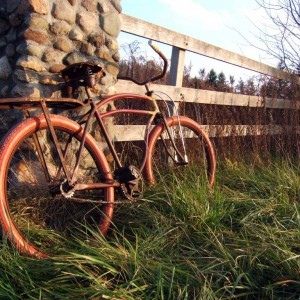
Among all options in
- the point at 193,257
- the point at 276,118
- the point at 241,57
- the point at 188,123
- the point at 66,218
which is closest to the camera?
the point at 193,257

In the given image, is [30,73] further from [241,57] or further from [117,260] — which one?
[241,57]

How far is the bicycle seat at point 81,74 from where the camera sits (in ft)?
9.39

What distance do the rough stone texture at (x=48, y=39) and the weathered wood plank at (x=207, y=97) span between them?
1.44 feet

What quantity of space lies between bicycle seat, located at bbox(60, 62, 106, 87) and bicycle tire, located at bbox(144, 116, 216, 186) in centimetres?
78

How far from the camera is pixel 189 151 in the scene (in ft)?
13.6

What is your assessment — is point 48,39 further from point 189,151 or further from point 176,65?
point 189,151

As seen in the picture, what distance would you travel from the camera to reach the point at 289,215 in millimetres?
2953

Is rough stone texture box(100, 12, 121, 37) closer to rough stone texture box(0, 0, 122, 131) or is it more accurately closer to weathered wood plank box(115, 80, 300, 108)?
rough stone texture box(0, 0, 122, 131)

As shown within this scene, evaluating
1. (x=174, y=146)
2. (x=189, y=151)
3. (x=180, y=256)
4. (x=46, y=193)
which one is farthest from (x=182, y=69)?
(x=180, y=256)

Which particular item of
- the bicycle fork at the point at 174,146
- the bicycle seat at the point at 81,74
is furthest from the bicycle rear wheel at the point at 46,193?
the bicycle fork at the point at 174,146

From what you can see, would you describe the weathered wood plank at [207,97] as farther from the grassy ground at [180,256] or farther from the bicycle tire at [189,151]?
the grassy ground at [180,256]

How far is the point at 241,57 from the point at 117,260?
3.71 meters

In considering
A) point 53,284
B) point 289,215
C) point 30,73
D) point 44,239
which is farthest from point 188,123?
point 53,284

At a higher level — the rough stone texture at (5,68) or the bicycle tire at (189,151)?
the rough stone texture at (5,68)
